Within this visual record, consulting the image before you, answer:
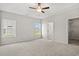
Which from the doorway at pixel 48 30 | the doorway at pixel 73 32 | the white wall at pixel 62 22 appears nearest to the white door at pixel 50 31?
the doorway at pixel 48 30

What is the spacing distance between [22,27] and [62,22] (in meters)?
3.37

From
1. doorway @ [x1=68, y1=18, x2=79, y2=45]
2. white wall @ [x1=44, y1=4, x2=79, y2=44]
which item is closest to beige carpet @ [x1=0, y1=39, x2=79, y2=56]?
doorway @ [x1=68, y1=18, x2=79, y2=45]

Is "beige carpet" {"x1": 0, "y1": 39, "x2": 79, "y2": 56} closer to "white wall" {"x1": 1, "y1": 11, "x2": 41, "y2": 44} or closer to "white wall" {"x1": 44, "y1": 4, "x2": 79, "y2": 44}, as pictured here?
"white wall" {"x1": 44, "y1": 4, "x2": 79, "y2": 44}

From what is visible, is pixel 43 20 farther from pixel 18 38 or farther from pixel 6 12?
pixel 6 12

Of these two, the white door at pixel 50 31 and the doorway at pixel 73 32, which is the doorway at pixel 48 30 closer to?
the white door at pixel 50 31

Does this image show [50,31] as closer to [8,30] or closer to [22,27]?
[22,27]

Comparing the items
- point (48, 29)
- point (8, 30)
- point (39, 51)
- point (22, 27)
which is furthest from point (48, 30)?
point (39, 51)

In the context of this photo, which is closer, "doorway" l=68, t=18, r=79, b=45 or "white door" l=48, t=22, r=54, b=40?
"doorway" l=68, t=18, r=79, b=45

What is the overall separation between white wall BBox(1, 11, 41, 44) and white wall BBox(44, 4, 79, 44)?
2.37 metres

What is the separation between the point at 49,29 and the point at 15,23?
10.8ft

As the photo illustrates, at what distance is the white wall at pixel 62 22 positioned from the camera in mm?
5730

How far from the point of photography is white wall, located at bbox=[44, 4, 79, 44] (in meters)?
5.73

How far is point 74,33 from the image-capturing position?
20.6ft

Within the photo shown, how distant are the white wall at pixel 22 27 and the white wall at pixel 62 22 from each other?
7.77 feet
